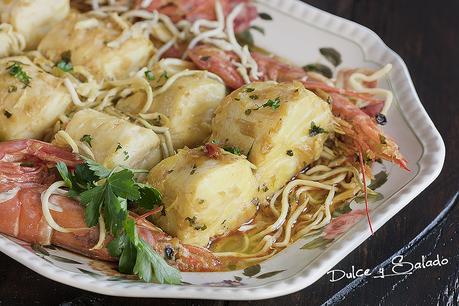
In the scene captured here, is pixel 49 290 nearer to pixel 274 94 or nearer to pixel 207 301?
pixel 207 301

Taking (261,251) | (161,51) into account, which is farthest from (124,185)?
(161,51)

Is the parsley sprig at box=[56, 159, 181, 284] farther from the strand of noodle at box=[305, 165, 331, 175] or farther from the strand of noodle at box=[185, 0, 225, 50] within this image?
the strand of noodle at box=[185, 0, 225, 50]

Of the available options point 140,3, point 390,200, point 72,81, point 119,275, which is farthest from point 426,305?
point 140,3

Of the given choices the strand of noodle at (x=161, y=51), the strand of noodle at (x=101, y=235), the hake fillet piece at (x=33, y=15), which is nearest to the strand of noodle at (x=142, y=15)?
the strand of noodle at (x=161, y=51)

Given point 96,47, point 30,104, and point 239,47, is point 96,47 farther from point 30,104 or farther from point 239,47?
point 239,47

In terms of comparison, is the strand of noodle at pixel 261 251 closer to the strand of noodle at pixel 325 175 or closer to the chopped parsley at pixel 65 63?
the strand of noodle at pixel 325 175
